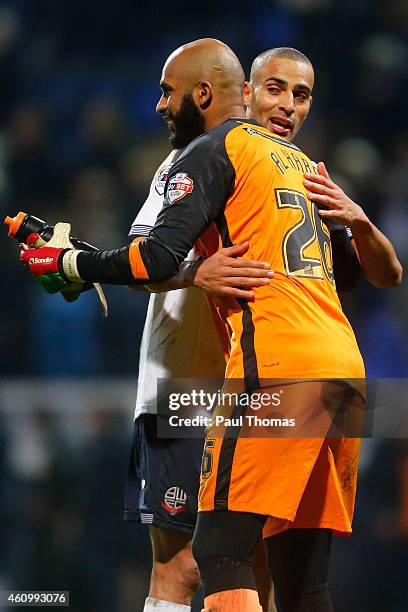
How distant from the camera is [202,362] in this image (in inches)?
125

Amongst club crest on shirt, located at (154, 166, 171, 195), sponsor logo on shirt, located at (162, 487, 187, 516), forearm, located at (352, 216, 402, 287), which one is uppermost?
club crest on shirt, located at (154, 166, 171, 195)

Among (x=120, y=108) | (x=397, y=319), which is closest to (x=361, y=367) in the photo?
(x=397, y=319)

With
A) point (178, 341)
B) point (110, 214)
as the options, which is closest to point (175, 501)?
point (178, 341)

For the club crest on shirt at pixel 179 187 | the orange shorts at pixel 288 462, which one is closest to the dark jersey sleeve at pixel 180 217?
the club crest on shirt at pixel 179 187

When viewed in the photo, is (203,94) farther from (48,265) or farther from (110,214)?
(110,214)

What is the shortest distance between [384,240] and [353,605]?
1.97 metres

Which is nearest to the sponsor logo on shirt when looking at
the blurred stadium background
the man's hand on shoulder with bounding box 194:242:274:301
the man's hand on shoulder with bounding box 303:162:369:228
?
the man's hand on shoulder with bounding box 194:242:274:301

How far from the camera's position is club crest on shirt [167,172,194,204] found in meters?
2.49

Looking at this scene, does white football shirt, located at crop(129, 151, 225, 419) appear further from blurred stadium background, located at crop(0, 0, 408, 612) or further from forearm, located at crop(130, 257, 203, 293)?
blurred stadium background, located at crop(0, 0, 408, 612)

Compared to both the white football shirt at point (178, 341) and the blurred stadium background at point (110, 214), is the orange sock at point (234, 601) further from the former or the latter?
the blurred stadium background at point (110, 214)

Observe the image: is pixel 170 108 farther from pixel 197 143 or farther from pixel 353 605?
pixel 353 605

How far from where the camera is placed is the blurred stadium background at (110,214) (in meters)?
4.24

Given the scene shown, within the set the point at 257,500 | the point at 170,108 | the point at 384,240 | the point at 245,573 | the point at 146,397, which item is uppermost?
the point at 170,108

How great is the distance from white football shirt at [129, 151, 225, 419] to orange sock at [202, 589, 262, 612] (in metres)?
0.95
